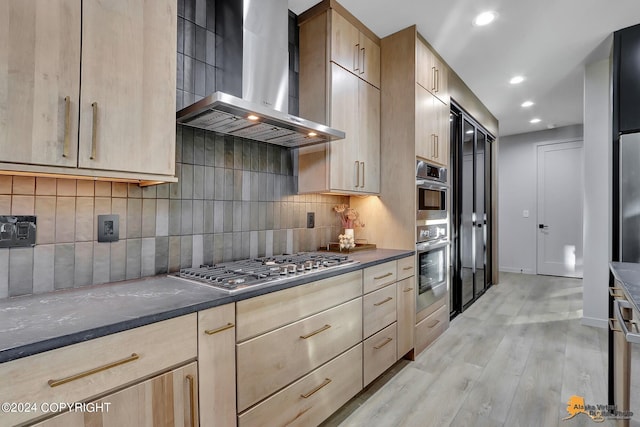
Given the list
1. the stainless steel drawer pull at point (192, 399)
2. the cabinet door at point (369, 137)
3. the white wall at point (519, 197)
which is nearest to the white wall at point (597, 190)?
the cabinet door at point (369, 137)

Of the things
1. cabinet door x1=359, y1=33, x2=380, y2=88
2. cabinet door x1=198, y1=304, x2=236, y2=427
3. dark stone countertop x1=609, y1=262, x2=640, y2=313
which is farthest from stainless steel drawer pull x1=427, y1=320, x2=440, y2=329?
cabinet door x1=359, y1=33, x2=380, y2=88

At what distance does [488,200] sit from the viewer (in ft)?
15.9

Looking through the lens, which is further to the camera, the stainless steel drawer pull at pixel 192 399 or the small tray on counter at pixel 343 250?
the small tray on counter at pixel 343 250

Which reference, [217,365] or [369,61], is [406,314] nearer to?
[217,365]

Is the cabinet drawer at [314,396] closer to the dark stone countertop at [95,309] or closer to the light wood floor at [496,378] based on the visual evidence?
the light wood floor at [496,378]

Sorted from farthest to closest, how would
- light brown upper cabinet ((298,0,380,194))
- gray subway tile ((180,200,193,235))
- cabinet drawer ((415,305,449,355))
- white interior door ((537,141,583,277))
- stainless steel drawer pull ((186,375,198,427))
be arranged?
white interior door ((537,141,583,277)), cabinet drawer ((415,305,449,355)), light brown upper cabinet ((298,0,380,194)), gray subway tile ((180,200,193,235)), stainless steel drawer pull ((186,375,198,427))

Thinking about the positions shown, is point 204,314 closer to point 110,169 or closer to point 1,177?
point 110,169

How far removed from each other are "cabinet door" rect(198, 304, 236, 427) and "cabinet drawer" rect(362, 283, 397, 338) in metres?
0.98

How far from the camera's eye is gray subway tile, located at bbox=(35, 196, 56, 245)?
127 cm

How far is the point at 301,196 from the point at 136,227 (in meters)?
1.21

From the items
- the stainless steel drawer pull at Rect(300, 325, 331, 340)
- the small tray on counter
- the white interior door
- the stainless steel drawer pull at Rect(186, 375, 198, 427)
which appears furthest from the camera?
the white interior door

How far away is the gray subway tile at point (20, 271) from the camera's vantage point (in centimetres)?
120

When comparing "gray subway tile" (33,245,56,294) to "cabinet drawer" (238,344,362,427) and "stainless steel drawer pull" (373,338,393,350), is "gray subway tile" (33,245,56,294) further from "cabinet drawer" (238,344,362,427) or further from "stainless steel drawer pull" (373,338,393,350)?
"stainless steel drawer pull" (373,338,393,350)

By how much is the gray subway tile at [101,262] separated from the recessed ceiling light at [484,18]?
2970mm
